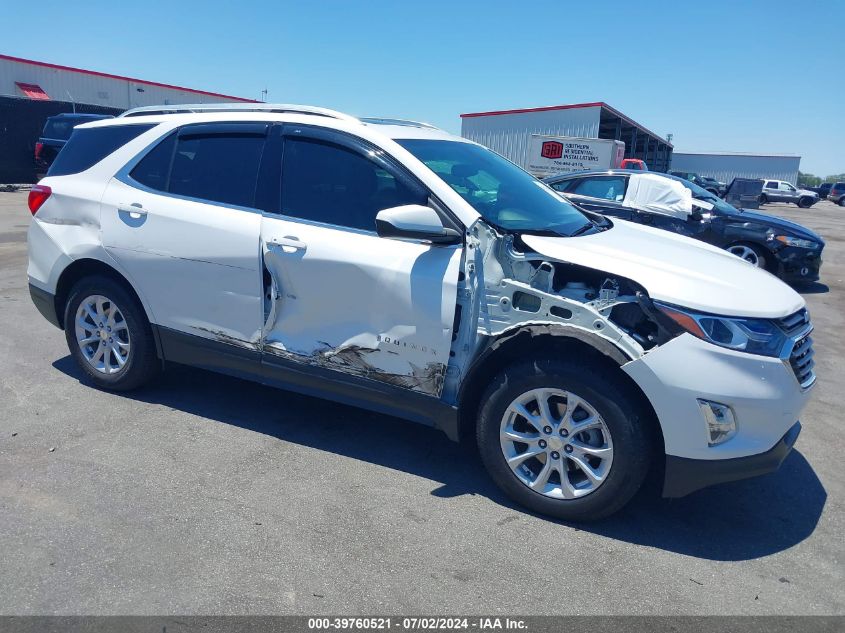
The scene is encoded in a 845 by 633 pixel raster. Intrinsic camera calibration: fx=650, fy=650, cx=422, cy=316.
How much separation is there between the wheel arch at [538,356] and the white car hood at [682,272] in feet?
1.17

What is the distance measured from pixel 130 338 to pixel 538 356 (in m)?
2.83

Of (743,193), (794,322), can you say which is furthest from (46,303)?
(743,193)

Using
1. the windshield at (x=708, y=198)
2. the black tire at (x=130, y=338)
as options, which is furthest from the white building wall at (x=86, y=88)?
the black tire at (x=130, y=338)

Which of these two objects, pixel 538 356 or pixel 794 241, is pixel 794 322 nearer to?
pixel 538 356

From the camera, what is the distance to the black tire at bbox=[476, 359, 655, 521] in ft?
9.98

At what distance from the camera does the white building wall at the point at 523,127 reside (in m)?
33.2

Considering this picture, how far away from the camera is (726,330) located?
2.98m

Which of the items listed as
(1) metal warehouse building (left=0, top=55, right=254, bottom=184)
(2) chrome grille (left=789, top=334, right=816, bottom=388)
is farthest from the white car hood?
(1) metal warehouse building (left=0, top=55, right=254, bottom=184)

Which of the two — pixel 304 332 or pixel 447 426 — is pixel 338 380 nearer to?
pixel 304 332

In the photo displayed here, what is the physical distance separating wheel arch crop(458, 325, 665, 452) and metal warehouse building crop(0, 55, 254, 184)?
23521 millimetres

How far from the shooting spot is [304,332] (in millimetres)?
3791

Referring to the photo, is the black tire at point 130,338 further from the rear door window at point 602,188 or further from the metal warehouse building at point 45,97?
the metal warehouse building at point 45,97

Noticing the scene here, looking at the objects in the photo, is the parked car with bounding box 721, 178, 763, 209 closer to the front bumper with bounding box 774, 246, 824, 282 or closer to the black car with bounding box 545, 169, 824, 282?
the black car with bounding box 545, 169, 824, 282

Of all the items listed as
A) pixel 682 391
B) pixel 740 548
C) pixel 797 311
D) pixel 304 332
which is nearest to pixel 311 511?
pixel 304 332
